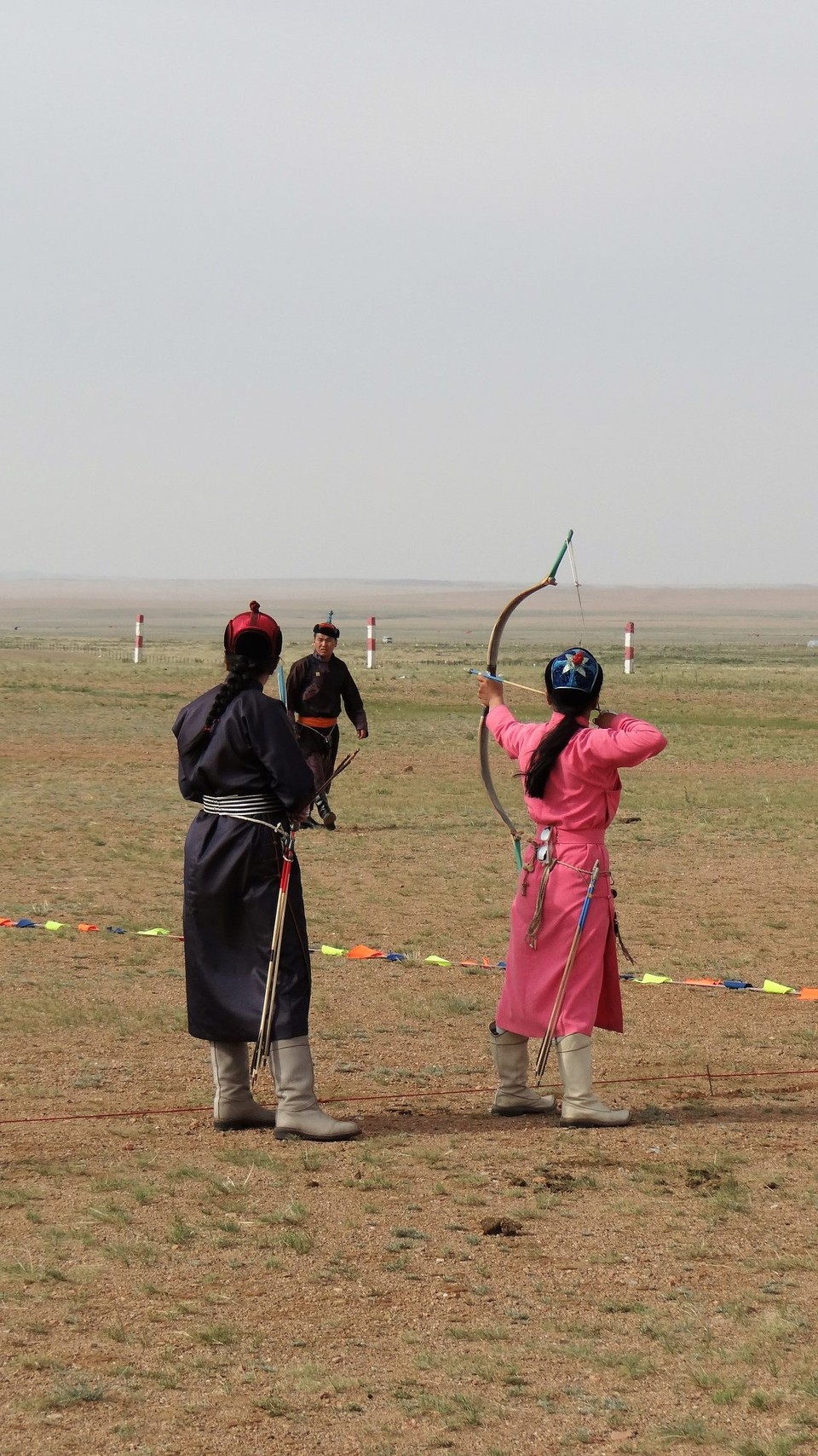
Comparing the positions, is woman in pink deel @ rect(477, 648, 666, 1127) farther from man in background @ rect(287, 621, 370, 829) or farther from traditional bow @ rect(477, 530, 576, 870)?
man in background @ rect(287, 621, 370, 829)

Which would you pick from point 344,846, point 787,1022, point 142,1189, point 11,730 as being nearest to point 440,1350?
point 142,1189

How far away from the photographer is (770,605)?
180m

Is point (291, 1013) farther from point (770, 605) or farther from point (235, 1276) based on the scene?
point (770, 605)

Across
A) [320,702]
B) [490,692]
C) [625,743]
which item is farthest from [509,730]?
[320,702]

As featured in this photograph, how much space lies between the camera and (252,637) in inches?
252

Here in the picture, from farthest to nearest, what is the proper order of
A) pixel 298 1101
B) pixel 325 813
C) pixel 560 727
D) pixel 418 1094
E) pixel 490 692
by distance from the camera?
pixel 325 813 → pixel 418 1094 → pixel 490 692 → pixel 560 727 → pixel 298 1101

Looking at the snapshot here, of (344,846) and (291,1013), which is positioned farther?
(344,846)

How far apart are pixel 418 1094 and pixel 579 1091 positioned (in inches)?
34.9

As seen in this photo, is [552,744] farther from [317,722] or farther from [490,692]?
[317,722]

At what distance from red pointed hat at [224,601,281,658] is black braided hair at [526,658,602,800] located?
3.40 feet

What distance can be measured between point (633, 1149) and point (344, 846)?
8.03m

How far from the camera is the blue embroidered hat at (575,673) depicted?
21.4 feet

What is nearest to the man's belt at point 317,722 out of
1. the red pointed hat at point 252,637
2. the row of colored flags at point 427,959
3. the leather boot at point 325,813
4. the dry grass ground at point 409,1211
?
the leather boot at point 325,813

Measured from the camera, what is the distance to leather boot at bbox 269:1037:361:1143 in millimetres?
6289
